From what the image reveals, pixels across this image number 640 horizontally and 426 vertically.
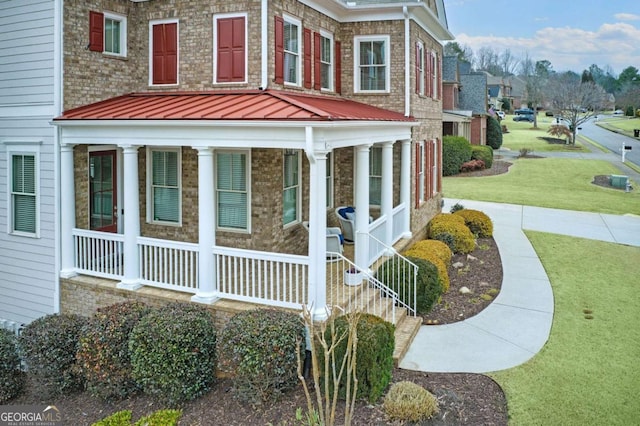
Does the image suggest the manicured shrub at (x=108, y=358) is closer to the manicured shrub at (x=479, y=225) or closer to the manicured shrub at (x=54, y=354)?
the manicured shrub at (x=54, y=354)

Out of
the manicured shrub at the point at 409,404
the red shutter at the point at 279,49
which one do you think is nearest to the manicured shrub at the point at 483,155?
the red shutter at the point at 279,49

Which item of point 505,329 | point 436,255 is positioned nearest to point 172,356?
point 505,329

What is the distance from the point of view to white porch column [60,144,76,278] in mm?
11625

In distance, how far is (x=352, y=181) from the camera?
53.9 feet

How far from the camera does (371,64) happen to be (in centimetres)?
1611

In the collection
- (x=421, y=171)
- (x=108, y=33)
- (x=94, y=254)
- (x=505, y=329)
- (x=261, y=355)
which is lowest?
(x=505, y=329)

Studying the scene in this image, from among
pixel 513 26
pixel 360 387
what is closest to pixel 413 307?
pixel 360 387

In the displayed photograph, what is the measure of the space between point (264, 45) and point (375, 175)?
5948 millimetres

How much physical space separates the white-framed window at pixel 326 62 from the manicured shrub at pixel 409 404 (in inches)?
371

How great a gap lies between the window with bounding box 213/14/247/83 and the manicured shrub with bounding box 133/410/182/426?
23.6 feet

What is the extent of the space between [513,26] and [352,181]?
513ft

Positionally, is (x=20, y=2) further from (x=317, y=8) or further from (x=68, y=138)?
(x=317, y=8)

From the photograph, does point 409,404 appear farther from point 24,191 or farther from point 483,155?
point 483,155

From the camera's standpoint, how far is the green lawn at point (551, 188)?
27.2 m
